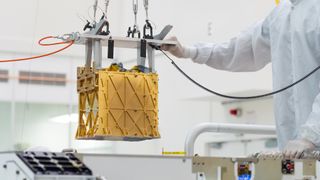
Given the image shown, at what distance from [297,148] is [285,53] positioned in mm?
707

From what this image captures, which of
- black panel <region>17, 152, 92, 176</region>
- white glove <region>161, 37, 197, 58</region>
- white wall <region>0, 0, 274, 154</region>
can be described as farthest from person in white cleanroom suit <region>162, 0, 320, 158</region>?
white wall <region>0, 0, 274, 154</region>

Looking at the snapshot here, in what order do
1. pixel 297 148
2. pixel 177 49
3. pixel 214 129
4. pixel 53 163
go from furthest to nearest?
pixel 214 129 → pixel 177 49 → pixel 297 148 → pixel 53 163

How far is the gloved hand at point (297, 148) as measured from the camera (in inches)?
94.7

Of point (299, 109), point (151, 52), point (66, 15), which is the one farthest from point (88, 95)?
point (66, 15)

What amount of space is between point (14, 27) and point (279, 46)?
462 cm

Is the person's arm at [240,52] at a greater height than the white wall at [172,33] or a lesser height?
lesser

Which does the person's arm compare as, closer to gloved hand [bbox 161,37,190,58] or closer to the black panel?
gloved hand [bbox 161,37,190,58]

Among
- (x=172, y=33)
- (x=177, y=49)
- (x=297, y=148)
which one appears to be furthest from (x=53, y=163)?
(x=172, y=33)

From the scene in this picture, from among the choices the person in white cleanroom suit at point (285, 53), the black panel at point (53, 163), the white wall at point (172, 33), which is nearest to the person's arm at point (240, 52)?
the person in white cleanroom suit at point (285, 53)

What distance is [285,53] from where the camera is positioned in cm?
306

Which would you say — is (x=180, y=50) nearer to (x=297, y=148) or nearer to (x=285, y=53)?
(x=285, y=53)

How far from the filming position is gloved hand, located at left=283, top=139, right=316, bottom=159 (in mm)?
2406

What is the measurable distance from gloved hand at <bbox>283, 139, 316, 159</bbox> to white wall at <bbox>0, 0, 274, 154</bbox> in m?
3.81

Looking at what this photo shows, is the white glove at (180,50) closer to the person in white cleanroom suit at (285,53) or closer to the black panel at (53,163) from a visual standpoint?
the person in white cleanroom suit at (285,53)
